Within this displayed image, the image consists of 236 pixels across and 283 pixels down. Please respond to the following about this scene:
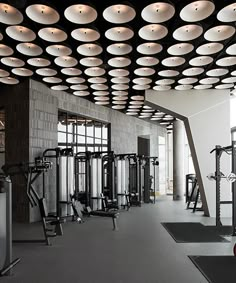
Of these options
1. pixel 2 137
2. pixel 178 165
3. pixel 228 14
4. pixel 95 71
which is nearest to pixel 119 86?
pixel 95 71

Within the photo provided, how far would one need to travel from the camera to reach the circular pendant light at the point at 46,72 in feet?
25.1

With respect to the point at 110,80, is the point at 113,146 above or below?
below

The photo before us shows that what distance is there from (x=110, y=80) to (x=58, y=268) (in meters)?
5.47

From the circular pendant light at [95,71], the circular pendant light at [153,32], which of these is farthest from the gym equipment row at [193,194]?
the circular pendant light at [153,32]

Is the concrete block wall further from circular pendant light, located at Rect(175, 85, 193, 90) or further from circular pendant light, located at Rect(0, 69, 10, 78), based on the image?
circular pendant light, located at Rect(175, 85, 193, 90)

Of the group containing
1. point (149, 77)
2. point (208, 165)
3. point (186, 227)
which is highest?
point (149, 77)

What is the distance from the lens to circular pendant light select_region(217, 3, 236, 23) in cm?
479

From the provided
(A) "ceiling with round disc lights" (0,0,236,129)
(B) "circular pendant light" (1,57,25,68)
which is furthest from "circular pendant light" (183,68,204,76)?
(B) "circular pendant light" (1,57,25,68)

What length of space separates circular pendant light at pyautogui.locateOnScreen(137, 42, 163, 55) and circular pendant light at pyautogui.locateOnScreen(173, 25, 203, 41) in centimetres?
56

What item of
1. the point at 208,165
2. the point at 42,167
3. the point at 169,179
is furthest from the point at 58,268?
the point at 169,179

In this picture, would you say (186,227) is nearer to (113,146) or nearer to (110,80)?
(110,80)

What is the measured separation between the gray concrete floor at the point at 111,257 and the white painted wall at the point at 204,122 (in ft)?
8.00

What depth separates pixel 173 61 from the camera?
7.06 metres

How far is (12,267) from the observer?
169 inches
